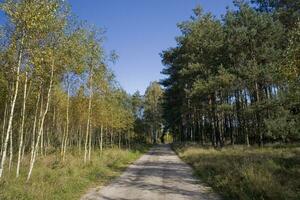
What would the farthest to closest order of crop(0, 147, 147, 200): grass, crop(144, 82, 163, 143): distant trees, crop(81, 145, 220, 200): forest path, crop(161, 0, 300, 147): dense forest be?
crop(144, 82, 163, 143): distant trees < crop(161, 0, 300, 147): dense forest < crop(81, 145, 220, 200): forest path < crop(0, 147, 147, 200): grass

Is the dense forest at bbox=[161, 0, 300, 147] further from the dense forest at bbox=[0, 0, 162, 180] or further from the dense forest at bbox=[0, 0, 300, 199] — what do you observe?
the dense forest at bbox=[0, 0, 162, 180]

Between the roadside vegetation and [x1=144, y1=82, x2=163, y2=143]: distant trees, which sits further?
[x1=144, y1=82, x2=163, y2=143]: distant trees

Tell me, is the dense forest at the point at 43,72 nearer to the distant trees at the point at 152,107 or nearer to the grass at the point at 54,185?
the grass at the point at 54,185

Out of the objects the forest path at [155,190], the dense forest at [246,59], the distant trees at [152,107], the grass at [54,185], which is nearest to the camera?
the grass at [54,185]

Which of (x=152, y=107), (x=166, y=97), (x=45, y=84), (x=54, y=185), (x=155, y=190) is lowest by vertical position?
(x=155, y=190)

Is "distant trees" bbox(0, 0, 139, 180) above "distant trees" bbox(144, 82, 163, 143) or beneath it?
beneath

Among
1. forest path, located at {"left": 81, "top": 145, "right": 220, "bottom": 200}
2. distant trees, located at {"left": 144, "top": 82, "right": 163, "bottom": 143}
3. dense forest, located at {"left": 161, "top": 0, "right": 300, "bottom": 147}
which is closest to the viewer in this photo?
forest path, located at {"left": 81, "top": 145, "right": 220, "bottom": 200}

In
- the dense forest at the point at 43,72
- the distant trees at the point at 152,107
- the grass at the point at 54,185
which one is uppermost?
the distant trees at the point at 152,107

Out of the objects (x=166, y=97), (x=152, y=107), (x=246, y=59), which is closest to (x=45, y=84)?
(x=246, y=59)

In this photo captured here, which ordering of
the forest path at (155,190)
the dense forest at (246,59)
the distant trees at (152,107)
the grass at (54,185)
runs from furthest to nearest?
1. the distant trees at (152,107)
2. the dense forest at (246,59)
3. the forest path at (155,190)
4. the grass at (54,185)

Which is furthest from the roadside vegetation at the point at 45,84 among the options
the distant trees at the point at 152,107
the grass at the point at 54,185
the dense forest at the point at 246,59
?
the distant trees at the point at 152,107

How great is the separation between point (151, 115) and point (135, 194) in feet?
296

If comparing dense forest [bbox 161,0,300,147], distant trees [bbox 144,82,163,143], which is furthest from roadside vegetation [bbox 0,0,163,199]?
distant trees [bbox 144,82,163,143]

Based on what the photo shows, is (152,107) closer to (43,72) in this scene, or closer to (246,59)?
(246,59)
